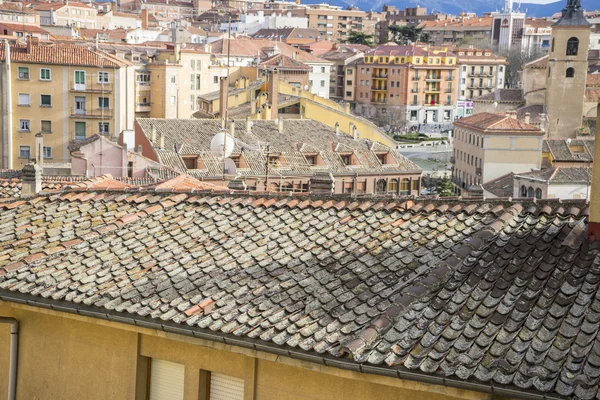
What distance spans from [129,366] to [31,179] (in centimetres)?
473

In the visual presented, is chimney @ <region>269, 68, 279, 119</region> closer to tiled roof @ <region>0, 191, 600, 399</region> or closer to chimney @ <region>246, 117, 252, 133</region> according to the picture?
chimney @ <region>246, 117, 252, 133</region>

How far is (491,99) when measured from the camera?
→ 7650cm

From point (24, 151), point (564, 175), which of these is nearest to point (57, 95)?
point (24, 151)

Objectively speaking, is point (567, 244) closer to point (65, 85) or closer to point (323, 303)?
point (323, 303)

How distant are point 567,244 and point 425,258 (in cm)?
107

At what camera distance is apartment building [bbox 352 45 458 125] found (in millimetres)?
89250

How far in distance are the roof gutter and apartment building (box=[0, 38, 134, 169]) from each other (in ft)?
128

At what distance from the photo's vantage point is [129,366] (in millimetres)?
7527

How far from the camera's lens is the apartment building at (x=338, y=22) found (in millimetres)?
135125

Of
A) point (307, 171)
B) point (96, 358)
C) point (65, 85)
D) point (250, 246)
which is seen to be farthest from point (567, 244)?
point (65, 85)

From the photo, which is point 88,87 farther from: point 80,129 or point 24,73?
point 24,73

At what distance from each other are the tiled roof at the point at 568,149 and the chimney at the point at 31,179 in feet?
134

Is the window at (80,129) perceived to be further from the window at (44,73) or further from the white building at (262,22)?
the white building at (262,22)

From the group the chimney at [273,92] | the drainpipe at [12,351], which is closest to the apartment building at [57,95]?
the chimney at [273,92]
